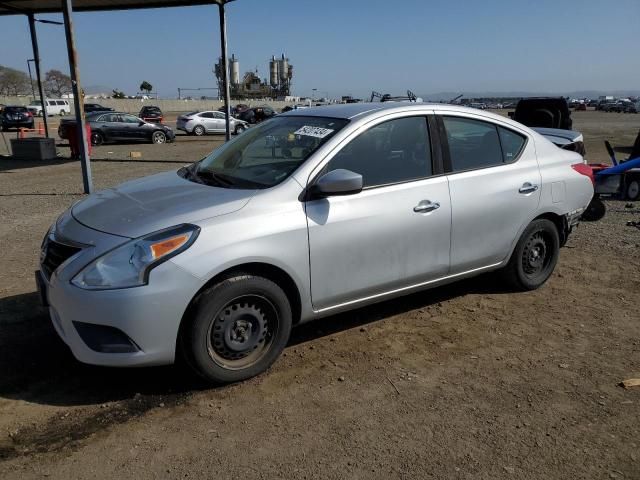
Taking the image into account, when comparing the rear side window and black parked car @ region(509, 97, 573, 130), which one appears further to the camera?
black parked car @ region(509, 97, 573, 130)

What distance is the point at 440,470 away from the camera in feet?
8.73

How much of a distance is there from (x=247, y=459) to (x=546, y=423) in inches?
66.2

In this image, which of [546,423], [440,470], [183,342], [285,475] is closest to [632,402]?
[546,423]

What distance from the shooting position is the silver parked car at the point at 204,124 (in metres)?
30.1

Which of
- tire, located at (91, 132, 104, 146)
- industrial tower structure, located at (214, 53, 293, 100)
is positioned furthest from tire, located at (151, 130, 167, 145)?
industrial tower structure, located at (214, 53, 293, 100)

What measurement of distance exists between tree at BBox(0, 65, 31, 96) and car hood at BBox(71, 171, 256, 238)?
113666mm

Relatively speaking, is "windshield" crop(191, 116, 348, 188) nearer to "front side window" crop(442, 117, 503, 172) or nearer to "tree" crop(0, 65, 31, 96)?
"front side window" crop(442, 117, 503, 172)

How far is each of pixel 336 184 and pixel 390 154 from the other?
0.75m

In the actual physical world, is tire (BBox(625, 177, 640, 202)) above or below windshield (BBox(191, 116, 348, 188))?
below

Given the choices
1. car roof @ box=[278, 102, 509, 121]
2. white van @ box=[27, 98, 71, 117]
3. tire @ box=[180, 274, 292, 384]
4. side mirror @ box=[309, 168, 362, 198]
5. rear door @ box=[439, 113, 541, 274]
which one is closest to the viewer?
tire @ box=[180, 274, 292, 384]

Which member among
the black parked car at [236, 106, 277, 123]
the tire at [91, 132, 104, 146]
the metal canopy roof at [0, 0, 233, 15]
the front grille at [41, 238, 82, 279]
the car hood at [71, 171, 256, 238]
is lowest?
the tire at [91, 132, 104, 146]

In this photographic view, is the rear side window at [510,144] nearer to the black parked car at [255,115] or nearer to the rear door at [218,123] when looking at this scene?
the rear door at [218,123]

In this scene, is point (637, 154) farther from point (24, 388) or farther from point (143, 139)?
point (143, 139)

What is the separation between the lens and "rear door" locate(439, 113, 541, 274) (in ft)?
14.0
